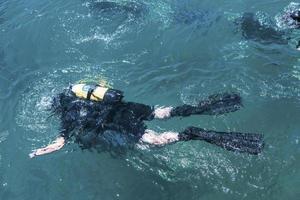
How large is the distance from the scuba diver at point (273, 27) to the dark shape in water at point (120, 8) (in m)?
3.79

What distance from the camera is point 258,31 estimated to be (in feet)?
49.8

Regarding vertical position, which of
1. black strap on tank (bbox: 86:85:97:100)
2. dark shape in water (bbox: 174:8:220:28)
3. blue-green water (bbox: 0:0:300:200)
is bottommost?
blue-green water (bbox: 0:0:300:200)

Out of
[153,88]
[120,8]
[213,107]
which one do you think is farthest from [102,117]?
[120,8]

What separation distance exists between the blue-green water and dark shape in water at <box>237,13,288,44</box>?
300mm

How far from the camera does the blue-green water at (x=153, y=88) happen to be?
36.4 feet

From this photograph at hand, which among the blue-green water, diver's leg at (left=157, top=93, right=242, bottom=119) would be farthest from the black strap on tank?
diver's leg at (left=157, top=93, right=242, bottom=119)

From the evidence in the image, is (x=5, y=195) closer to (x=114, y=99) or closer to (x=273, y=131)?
(x=114, y=99)

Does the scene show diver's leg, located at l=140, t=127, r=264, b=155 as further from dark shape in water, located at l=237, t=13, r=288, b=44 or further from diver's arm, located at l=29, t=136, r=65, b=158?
dark shape in water, located at l=237, t=13, r=288, b=44

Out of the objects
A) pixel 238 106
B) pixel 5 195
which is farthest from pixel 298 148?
pixel 5 195

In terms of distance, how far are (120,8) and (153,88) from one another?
511 centimetres

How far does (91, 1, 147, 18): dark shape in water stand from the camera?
17.4 metres

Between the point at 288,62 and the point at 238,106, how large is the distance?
3.02 meters

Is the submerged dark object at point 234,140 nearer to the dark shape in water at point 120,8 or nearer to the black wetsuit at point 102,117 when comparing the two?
the black wetsuit at point 102,117

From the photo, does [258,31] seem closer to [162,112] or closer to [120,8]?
[162,112]
